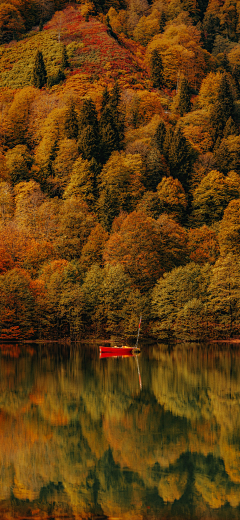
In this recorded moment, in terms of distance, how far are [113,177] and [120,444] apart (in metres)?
76.8

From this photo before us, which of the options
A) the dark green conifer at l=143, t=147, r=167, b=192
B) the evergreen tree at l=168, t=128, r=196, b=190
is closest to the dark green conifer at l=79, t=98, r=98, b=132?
the dark green conifer at l=143, t=147, r=167, b=192

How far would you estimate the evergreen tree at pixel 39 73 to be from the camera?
130625mm

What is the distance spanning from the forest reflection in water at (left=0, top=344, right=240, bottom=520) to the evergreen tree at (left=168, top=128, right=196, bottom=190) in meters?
67.6

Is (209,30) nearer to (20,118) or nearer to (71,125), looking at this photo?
(20,118)

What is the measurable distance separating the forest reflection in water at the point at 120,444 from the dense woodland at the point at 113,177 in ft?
91.7

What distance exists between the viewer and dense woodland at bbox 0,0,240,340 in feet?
226

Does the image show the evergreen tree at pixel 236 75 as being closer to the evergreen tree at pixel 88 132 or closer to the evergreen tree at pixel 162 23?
the evergreen tree at pixel 162 23

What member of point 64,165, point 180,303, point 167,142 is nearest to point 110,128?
point 167,142

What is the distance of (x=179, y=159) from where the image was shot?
104812 millimetres

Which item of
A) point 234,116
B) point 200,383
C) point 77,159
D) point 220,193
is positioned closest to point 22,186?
point 77,159

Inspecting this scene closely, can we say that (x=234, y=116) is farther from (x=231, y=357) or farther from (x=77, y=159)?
(x=231, y=357)

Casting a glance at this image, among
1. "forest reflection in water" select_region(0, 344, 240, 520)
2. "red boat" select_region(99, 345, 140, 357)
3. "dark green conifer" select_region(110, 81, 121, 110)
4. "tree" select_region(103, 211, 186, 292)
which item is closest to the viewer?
"forest reflection in water" select_region(0, 344, 240, 520)

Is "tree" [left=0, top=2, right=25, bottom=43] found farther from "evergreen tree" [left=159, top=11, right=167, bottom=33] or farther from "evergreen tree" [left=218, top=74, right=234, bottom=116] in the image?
"evergreen tree" [left=218, top=74, right=234, bottom=116]

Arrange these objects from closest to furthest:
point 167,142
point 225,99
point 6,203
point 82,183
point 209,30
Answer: point 6,203
point 82,183
point 167,142
point 225,99
point 209,30
